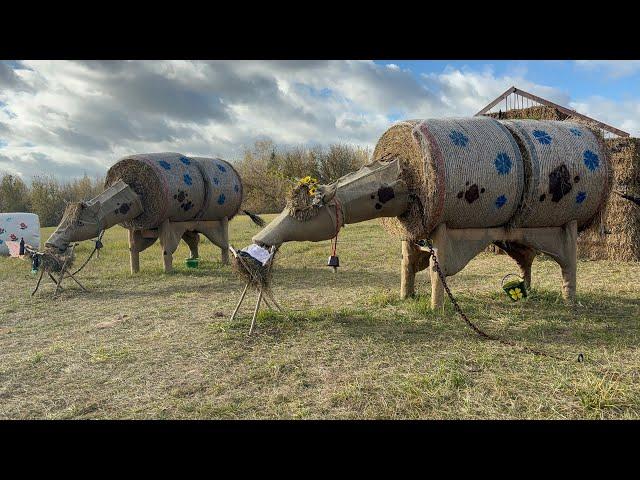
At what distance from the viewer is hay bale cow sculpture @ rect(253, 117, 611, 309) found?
673 cm

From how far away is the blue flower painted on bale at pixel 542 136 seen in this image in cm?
736

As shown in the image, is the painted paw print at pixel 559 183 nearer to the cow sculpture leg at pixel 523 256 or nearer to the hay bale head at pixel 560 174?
the hay bale head at pixel 560 174

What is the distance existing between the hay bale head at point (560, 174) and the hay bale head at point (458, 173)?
231 millimetres

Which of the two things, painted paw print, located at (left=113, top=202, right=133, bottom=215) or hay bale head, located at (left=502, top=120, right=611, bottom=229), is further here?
painted paw print, located at (left=113, top=202, right=133, bottom=215)

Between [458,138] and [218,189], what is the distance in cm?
765

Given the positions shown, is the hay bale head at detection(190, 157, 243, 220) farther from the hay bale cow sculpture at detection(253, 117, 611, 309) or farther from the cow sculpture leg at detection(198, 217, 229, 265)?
the hay bale cow sculpture at detection(253, 117, 611, 309)

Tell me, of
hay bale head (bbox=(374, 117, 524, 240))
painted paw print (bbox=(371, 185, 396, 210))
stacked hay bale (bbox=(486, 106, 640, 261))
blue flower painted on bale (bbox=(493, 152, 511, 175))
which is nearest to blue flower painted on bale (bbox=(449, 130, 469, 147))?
hay bale head (bbox=(374, 117, 524, 240))

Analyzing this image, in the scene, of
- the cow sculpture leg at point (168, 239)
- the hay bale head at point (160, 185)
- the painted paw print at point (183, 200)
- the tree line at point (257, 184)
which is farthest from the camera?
the tree line at point (257, 184)

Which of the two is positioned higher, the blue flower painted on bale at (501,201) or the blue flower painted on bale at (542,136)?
the blue flower painted on bale at (542,136)

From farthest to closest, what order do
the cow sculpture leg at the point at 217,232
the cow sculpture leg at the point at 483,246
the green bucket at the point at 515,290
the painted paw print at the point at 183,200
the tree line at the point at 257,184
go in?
the tree line at the point at 257,184 → the cow sculpture leg at the point at 217,232 → the painted paw print at the point at 183,200 → the green bucket at the point at 515,290 → the cow sculpture leg at the point at 483,246

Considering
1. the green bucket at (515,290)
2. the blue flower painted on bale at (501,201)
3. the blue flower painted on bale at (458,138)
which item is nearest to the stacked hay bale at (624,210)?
the green bucket at (515,290)

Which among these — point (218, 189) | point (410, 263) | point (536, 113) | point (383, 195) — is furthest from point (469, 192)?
point (536, 113)

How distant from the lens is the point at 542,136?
7.45 m

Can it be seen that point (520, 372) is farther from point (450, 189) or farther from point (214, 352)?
point (214, 352)
